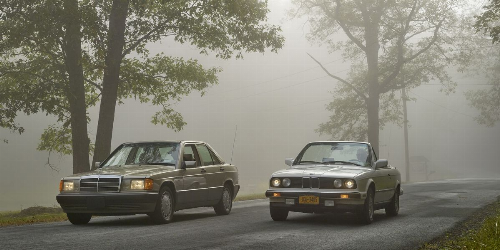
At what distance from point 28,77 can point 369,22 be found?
22594mm

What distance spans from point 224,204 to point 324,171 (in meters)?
3.20

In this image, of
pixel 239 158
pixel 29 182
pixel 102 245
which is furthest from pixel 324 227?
pixel 239 158

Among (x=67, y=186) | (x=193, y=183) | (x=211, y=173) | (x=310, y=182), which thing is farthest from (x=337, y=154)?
(x=67, y=186)

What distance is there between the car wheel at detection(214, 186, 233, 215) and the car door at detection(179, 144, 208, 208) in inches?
32.8

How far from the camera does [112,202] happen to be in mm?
12164

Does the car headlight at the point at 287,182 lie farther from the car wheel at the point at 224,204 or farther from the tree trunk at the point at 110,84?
the tree trunk at the point at 110,84

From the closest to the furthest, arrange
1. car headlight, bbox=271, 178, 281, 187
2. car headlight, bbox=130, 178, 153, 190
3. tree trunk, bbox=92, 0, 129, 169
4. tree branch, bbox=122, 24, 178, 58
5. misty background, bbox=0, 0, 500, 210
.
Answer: car headlight, bbox=130, 178, 153, 190 < car headlight, bbox=271, 178, 281, 187 < tree trunk, bbox=92, 0, 129, 169 < tree branch, bbox=122, 24, 178, 58 < misty background, bbox=0, 0, 500, 210

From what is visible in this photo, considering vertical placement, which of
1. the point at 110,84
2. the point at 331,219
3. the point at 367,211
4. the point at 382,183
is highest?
the point at 110,84

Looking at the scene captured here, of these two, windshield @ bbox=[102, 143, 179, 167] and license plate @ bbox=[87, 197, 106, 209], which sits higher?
windshield @ bbox=[102, 143, 179, 167]

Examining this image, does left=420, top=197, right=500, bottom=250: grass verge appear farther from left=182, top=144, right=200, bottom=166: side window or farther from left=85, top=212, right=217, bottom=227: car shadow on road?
left=182, top=144, right=200, bottom=166: side window

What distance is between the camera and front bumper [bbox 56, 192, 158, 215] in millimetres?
12148

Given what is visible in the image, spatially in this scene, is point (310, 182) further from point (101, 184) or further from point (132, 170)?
point (101, 184)

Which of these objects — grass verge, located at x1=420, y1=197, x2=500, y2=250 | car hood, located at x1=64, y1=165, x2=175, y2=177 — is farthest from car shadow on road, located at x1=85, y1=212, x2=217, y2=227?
grass verge, located at x1=420, y1=197, x2=500, y2=250

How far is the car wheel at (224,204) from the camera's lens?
600 inches
